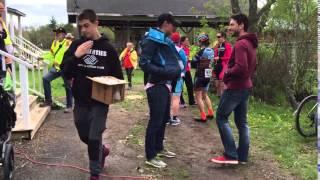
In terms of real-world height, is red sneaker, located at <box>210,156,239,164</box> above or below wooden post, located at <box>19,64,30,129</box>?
below

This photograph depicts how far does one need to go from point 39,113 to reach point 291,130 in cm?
476

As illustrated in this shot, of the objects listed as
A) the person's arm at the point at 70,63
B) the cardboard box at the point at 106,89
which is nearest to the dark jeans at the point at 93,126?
the cardboard box at the point at 106,89

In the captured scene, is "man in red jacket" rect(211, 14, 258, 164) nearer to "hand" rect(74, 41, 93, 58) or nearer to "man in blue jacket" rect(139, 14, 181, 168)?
"man in blue jacket" rect(139, 14, 181, 168)

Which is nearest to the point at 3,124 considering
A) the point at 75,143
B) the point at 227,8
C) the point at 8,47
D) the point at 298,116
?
the point at 75,143

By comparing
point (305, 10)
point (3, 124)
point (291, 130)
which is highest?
point (305, 10)

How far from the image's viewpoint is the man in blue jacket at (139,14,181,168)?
5.93 metres

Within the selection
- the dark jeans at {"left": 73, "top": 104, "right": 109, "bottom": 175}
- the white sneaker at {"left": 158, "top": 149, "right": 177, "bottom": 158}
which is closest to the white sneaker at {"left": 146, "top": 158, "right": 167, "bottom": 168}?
the white sneaker at {"left": 158, "top": 149, "right": 177, "bottom": 158}

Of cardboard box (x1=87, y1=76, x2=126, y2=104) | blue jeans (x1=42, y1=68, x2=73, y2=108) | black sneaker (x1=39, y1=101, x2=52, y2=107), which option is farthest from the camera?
black sneaker (x1=39, y1=101, x2=52, y2=107)

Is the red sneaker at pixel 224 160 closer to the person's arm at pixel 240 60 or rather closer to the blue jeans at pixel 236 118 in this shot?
the blue jeans at pixel 236 118

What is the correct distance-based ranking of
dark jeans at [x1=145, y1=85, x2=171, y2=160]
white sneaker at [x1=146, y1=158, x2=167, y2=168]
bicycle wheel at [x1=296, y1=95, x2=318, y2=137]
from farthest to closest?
bicycle wheel at [x1=296, y1=95, x2=318, y2=137]
white sneaker at [x1=146, y1=158, x2=167, y2=168]
dark jeans at [x1=145, y1=85, x2=171, y2=160]

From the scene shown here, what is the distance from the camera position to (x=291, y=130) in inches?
358

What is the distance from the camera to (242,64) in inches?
232

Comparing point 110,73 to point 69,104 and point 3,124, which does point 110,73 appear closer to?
point 3,124

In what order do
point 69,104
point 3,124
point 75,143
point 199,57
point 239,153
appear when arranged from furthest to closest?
point 69,104 → point 199,57 → point 75,143 → point 239,153 → point 3,124
